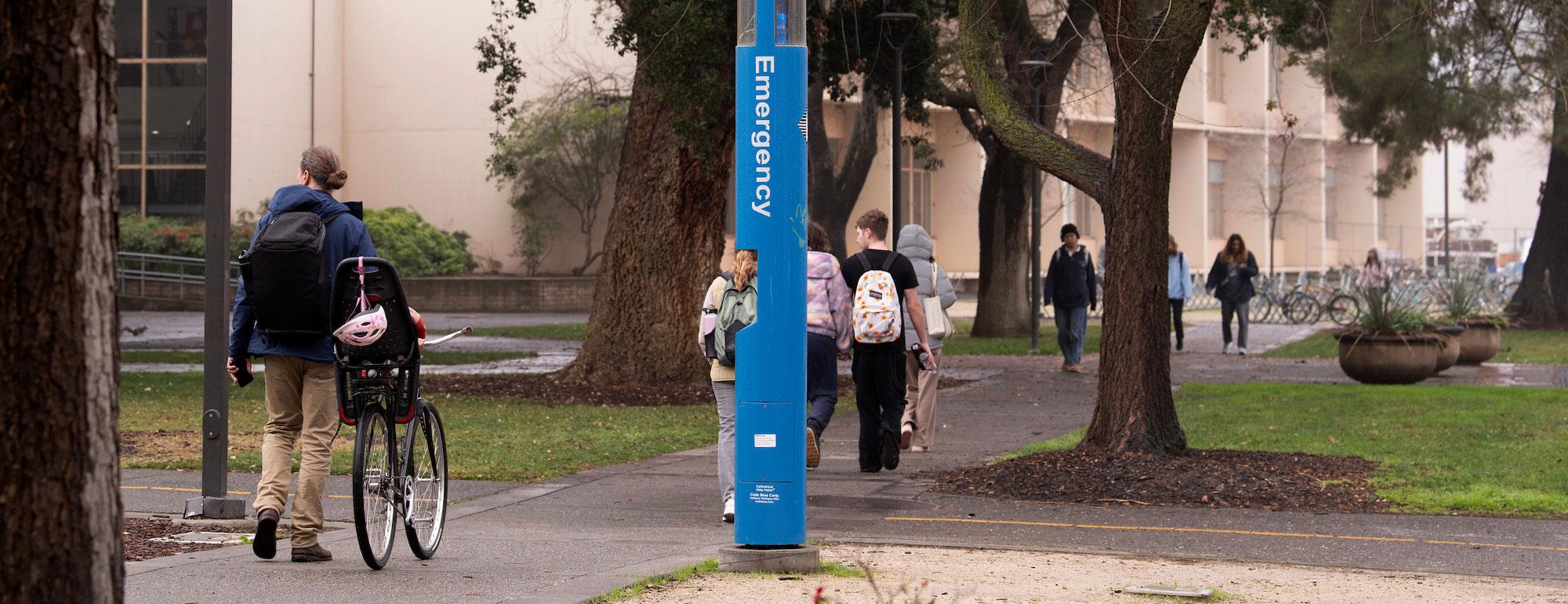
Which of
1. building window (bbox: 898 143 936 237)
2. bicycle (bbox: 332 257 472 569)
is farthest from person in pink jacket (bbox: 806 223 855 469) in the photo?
building window (bbox: 898 143 936 237)

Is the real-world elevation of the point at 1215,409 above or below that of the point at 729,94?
below

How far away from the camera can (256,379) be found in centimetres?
1795

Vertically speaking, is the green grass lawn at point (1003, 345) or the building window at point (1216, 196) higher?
the building window at point (1216, 196)

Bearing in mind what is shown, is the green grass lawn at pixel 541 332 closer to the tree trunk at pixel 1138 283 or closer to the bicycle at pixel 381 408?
the tree trunk at pixel 1138 283

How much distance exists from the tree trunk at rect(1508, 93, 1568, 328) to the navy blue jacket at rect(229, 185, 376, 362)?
28.6m

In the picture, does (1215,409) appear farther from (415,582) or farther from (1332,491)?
(415,582)

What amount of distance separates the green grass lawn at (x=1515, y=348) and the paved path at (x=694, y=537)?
497 inches

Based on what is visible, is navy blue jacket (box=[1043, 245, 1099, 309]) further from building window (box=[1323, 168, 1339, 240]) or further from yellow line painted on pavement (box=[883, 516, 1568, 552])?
building window (box=[1323, 168, 1339, 240])

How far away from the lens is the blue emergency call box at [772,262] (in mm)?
6387

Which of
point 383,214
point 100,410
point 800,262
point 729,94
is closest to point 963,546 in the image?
point 800,262

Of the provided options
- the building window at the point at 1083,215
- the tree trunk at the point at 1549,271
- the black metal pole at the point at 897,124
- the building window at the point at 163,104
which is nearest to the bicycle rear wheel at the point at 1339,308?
the tree trunk at the point at 1549,271

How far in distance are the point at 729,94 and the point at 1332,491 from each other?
804 centimetres

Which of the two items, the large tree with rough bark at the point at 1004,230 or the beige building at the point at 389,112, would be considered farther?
the beige building at the point at 389,112

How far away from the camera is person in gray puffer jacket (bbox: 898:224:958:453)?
11516 millimetres
